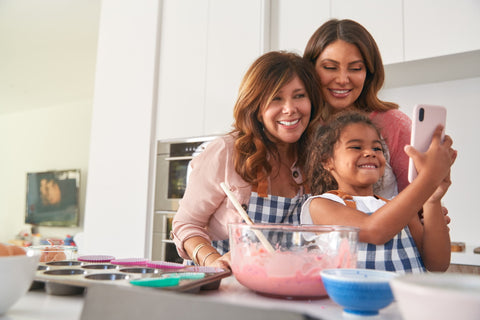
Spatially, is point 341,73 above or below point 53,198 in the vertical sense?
above

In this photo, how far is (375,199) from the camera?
1.04 m

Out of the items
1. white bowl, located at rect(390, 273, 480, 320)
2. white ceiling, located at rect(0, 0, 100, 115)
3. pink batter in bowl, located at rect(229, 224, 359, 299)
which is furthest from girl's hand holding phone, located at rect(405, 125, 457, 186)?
white ceiling, located at rect(0, 0, 100, 115)

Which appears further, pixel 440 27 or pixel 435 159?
pixel 440 27

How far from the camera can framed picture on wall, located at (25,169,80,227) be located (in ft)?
20.7

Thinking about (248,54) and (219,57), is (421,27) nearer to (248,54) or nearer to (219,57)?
(248,54)

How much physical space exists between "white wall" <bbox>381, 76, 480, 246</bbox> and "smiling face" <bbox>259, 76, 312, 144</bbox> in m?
1.54

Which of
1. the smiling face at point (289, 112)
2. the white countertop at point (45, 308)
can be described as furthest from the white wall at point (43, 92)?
the white countertop at point (45, 308)

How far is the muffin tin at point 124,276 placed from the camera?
57 centimetres

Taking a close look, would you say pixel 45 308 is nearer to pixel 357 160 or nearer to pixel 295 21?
pixel 357 160

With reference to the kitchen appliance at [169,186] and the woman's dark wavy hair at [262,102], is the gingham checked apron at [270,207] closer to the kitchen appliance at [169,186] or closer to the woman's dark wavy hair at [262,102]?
the woman's dark wavy hair at [262,102]

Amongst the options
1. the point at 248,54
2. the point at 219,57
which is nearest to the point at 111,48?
the point at 219,57

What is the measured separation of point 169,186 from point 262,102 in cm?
158

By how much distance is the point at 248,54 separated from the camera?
2.58 m

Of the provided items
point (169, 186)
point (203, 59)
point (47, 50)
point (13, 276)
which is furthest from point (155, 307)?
point (47, 50)
